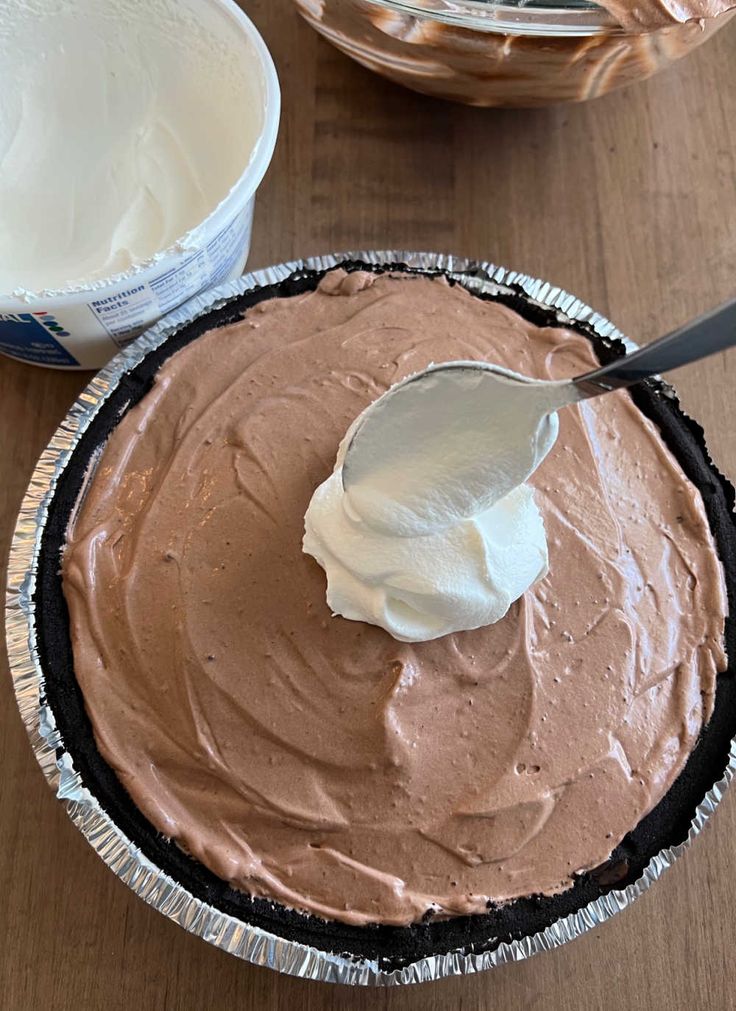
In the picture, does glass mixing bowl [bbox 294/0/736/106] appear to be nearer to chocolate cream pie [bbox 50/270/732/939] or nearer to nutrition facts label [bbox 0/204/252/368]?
nutrition facts label [bbox 0/204/252/368]

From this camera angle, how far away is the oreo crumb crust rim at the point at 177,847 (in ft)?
3.98

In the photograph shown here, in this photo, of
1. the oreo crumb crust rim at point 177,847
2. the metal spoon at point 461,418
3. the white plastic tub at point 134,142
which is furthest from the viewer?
the white plastic tub at point 134,142

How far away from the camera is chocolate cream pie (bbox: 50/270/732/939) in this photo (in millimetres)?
1227

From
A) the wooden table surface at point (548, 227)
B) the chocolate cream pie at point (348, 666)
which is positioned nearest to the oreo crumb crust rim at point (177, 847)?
the chocolate cream pie at point (348, 666)

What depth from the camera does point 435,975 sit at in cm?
122

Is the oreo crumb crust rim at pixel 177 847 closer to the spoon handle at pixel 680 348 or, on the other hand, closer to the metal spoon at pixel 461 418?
the metal spoon at pixel 461 418

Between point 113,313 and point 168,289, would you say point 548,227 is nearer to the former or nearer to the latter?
point 168,289

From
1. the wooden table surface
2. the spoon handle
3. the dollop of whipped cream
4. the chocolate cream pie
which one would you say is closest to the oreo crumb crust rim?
the chocolate cream pie

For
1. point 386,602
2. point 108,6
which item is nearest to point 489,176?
point 108,6

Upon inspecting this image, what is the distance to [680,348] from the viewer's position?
79 cm

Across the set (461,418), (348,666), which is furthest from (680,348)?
(348,666)

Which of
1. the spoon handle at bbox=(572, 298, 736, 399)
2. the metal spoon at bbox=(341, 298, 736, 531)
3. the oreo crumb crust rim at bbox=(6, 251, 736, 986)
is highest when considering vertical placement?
the spoon handle at bbox=(572, 298, 736, 399)

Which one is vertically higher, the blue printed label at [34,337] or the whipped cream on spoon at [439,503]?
the blue printed label at [34,337]

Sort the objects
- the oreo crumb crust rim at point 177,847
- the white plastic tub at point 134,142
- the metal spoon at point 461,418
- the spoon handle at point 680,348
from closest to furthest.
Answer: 1. the spoon handle at point 680,348
2. the metal spoon at point 461,418
3. the oreo crumb crust rim at point 177,847
4. the white plastic tub at point 134,142
